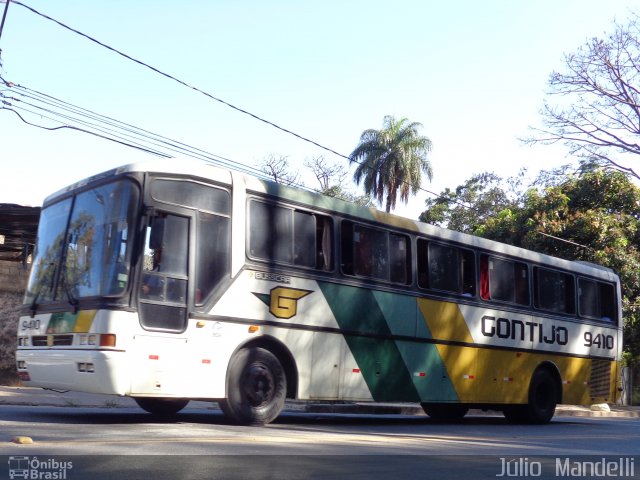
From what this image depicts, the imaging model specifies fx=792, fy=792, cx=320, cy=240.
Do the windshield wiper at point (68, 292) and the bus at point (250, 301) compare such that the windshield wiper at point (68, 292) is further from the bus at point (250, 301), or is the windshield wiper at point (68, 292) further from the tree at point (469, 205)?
the tree at point (469, 205)

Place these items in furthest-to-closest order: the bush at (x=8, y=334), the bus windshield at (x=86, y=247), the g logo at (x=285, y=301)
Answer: the bush at (x=8, y=334)
the g logo at (x=285, y=301)
the bus windshield at (x=86, y=247)

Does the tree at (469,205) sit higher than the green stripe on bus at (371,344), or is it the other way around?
the tree at (469,205)

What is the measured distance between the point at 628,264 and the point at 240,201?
59.1ft

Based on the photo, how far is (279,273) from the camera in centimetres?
1073

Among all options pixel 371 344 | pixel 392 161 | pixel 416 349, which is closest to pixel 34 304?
pixel 371 344

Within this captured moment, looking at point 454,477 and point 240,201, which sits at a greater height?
point 240,201

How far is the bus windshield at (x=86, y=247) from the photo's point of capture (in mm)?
9242

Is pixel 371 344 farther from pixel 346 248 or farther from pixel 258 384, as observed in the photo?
pixel 258 384

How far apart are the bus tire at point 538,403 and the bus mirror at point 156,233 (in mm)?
8650

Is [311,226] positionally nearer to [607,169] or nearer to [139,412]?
[139,412]

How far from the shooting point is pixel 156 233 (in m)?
9.46

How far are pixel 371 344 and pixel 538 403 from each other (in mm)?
5094

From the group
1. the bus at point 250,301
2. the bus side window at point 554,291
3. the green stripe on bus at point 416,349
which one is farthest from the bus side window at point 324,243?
the bus side window at point 554,291

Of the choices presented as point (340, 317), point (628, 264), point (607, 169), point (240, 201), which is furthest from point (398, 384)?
point (607, 169)
